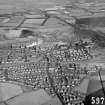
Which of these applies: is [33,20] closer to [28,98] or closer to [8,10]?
[8,10]

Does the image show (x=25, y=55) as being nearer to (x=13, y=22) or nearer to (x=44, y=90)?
(x=44, y=90)

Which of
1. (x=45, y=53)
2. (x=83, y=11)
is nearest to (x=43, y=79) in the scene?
(x=45, y=53)

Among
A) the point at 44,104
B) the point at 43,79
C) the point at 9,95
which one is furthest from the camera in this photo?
the point at 43,79

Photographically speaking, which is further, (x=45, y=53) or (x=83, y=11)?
(x=83, y=11)

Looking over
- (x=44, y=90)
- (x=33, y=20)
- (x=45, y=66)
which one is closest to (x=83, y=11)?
(x=33, y=20)

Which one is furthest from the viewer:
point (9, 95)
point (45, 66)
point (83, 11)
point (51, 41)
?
point (83, 11)

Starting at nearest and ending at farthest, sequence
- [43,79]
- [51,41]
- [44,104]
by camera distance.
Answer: [44,104] < [43,79] < [51,41]

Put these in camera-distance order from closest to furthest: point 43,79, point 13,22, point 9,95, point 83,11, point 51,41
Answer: point 9,95 < point 43,79 < point 51,41 < point 13,22 < point 83,11
